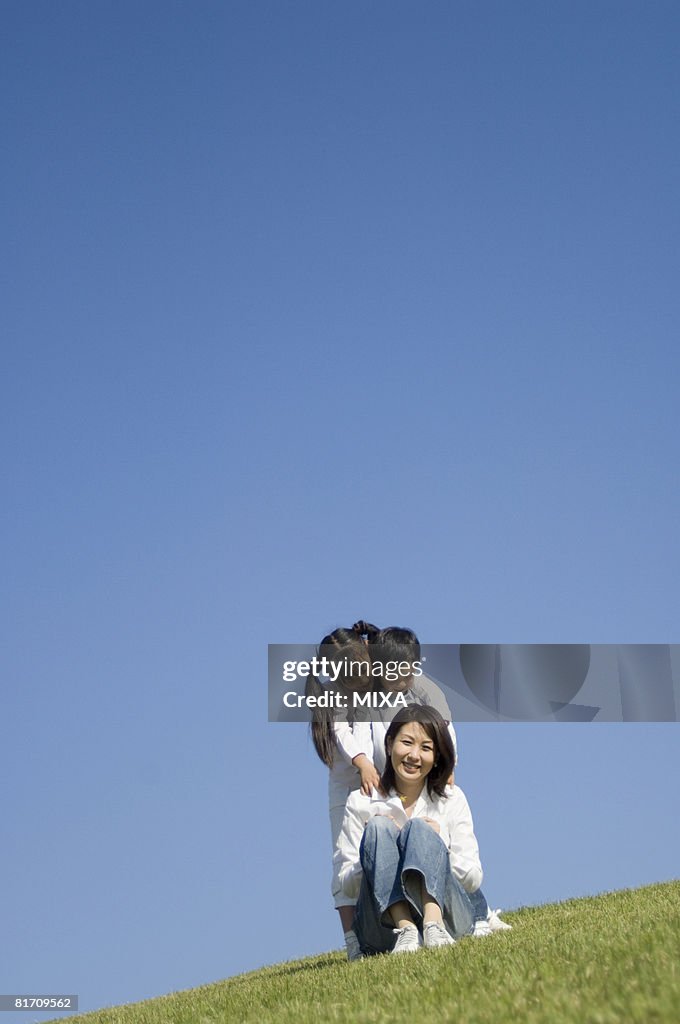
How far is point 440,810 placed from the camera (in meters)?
8.98

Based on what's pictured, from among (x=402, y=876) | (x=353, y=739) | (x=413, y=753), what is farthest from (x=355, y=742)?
(x=402, y=876)

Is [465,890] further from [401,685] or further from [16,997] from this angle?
[16,997]

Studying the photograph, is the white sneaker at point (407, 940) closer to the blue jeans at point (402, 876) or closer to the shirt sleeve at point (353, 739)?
the blue jeans at point (402, 876)

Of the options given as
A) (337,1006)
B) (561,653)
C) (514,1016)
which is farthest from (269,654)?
(514,1016)

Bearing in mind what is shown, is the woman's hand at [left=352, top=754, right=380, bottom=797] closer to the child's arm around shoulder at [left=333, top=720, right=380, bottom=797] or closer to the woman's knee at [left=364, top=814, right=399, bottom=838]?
the child's arm around shoulder at [left=333, top=720, right=380, bottom=797]

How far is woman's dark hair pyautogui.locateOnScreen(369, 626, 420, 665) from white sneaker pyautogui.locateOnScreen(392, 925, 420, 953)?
9.61 ft

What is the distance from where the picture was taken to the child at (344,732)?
34.6 ft

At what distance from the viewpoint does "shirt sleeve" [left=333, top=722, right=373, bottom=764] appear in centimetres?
1055

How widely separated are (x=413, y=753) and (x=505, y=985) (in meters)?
3.51

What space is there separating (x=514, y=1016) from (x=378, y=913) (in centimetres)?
409

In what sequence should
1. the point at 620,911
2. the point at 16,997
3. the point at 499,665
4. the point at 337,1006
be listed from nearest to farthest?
the point at 337,1006 < the point at 620,911 < the point at 16,997 < the point at 499,665

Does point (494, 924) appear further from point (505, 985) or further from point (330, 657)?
point (505, 985)

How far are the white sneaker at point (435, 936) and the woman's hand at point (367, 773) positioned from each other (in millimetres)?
1718

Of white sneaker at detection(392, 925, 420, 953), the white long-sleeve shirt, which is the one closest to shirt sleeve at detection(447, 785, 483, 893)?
the white long-sleeve shirt
